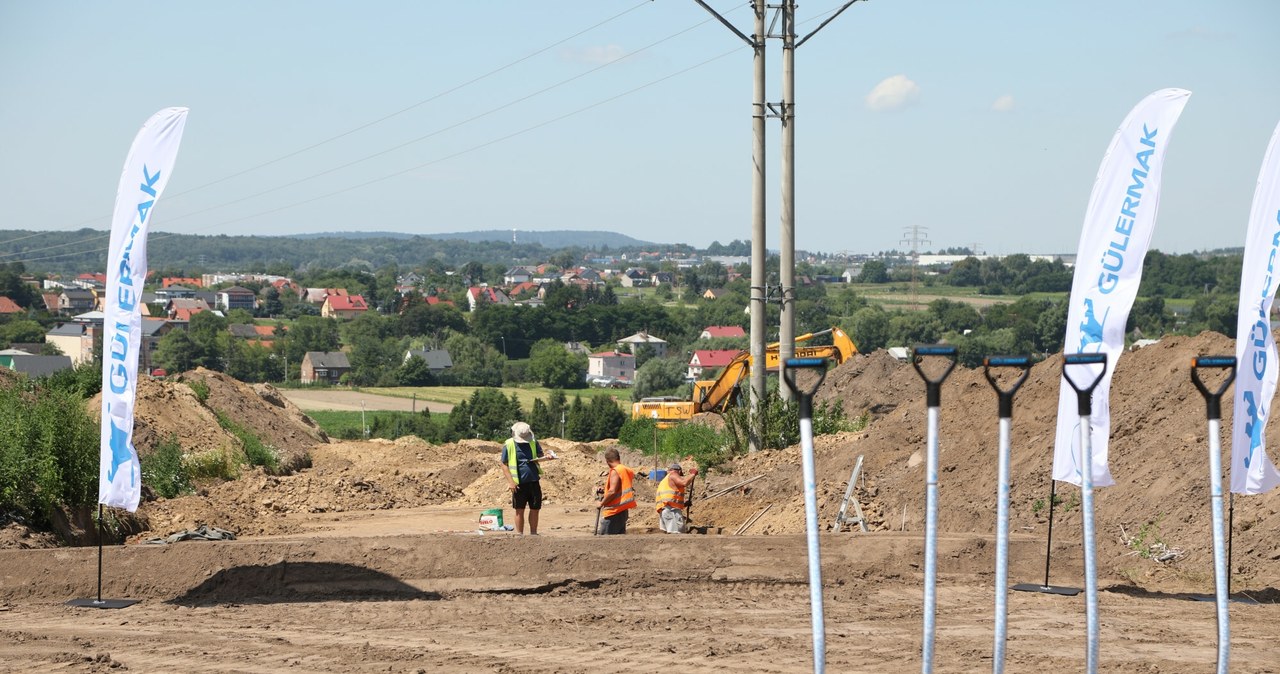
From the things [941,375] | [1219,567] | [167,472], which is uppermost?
[941,375]

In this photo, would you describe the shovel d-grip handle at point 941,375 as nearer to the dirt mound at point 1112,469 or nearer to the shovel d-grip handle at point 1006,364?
the shovel d-grip handle at point 1006,364

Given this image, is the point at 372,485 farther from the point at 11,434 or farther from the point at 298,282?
the point at 298,282

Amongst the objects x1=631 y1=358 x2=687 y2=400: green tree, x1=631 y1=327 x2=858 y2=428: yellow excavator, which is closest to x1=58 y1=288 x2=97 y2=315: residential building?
x1=631 y1=358 x2=687 y2=400: green tree

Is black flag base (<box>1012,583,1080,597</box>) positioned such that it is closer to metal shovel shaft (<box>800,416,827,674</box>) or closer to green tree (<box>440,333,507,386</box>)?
metal shovel shaft (<box>800,416,827,674</box>)

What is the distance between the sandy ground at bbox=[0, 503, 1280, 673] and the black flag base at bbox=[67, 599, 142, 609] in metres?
0.12

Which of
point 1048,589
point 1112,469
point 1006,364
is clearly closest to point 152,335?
point 1112,469

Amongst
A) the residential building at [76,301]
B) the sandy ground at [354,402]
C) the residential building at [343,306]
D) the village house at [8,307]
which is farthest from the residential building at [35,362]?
the residential building at [343,306]

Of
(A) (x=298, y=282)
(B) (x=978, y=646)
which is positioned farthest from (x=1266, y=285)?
(A) (x=298, y=282)

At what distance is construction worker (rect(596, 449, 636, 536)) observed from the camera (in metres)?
13.8

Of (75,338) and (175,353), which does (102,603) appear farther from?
(75,338)

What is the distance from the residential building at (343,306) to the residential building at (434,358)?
41.5 meters

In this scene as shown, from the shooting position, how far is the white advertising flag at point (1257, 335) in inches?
409

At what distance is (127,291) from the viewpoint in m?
10.9

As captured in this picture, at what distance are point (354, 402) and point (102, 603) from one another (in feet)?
212
